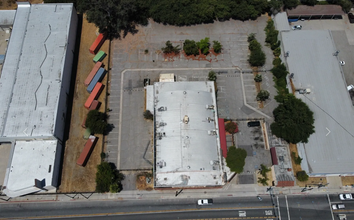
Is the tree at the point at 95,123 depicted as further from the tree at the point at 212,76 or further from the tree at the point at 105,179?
the tree at the point at 212,76

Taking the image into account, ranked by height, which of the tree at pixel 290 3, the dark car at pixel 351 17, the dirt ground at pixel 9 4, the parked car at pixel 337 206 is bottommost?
the parked car at pixel 337 206

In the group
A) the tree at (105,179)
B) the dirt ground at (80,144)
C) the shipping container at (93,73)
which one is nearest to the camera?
the tree at (105,179)

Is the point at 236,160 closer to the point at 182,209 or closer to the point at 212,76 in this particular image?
the point at 182,209

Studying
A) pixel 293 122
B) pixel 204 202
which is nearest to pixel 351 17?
pixel 293 122

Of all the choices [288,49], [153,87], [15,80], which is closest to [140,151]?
[153,87]

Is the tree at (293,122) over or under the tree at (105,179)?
over

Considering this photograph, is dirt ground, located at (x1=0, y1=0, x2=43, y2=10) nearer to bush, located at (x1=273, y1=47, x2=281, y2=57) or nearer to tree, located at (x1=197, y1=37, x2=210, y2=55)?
tree, located at (x1=197, y1=37, x2=210, y2=55)

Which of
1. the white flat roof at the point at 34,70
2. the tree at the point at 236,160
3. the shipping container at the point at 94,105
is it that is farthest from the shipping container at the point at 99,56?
the tree at the point at 236,160
